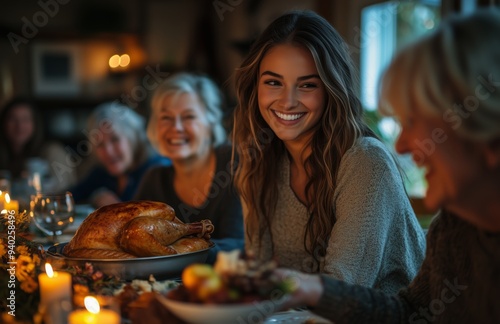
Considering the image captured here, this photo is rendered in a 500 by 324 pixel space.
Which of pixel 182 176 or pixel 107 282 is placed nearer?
pixel 107 282

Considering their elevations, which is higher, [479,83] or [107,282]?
[479,83]

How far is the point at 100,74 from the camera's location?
699cm

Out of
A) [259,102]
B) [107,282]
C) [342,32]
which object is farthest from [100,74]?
[107,282]

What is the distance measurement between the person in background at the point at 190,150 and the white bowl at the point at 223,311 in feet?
4.88

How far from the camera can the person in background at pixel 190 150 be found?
2.56 m

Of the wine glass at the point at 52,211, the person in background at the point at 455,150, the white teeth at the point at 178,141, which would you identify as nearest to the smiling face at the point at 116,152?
the white teeth at the point at 178,141

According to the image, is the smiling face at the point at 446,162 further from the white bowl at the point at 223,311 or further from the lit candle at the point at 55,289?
the lit candle at the point at 55,289

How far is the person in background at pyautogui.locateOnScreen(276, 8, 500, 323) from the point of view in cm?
96

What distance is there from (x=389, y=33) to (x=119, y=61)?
136 inches

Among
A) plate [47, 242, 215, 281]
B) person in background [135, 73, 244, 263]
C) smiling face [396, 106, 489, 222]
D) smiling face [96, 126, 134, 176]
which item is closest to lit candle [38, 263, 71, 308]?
plate [47, 242, 215, 281]

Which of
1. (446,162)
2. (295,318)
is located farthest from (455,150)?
(295,318)

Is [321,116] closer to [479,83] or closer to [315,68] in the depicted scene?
[315,68]

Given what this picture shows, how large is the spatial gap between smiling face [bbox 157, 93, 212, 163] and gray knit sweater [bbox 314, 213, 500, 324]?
1548 millimetres

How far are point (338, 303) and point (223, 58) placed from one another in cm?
589
